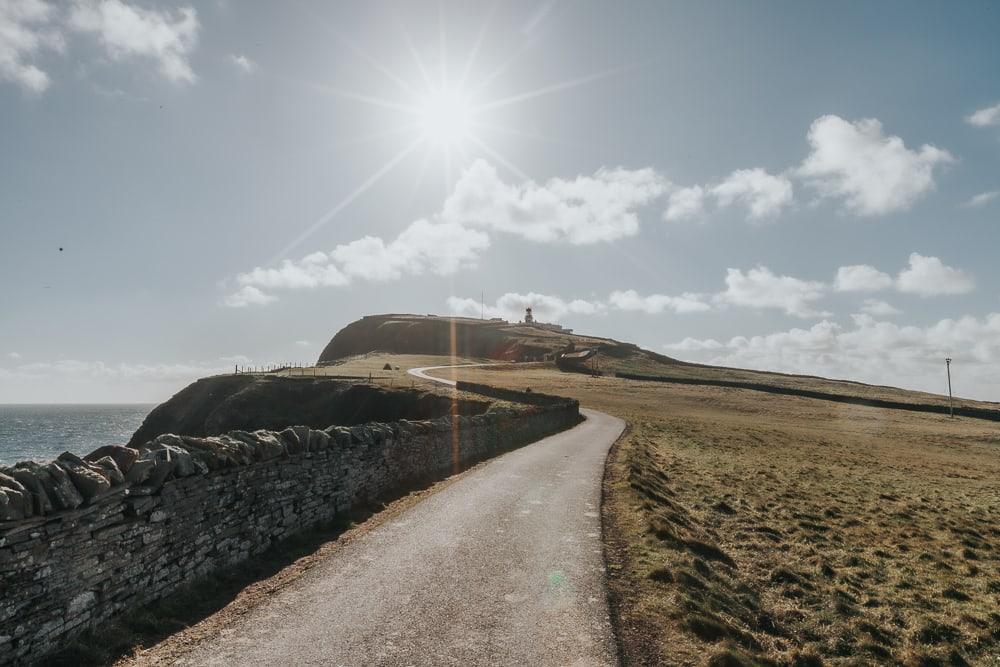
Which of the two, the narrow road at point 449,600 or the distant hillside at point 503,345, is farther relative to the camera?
the distant hillside at point 503,345

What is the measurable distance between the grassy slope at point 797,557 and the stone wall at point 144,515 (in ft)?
21.5

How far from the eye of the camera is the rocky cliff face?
2078 inches

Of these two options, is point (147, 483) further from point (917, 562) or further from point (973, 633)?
point (917, 562)

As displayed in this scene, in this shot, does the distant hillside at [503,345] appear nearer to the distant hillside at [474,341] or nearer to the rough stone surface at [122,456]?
the distant hillside at [474,341]

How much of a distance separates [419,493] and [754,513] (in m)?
9.86

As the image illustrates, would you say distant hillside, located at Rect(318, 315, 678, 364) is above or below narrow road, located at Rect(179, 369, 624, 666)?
above

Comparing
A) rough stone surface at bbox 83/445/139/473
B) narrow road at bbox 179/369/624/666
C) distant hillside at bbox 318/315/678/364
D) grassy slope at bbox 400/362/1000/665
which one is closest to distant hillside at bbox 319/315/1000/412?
distant hillside at bbox 318/315/678/364

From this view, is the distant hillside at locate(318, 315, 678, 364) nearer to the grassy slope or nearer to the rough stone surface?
the grassy slope

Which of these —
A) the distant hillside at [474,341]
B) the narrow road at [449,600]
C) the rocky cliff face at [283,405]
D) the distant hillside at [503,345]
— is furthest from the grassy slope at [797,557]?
the distant hillside at [474,341]

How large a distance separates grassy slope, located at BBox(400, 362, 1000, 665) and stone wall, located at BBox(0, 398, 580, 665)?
6547mm

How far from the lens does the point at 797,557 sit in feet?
41.9

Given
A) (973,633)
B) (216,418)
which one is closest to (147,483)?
(973,633)

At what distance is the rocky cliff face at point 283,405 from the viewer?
173ft

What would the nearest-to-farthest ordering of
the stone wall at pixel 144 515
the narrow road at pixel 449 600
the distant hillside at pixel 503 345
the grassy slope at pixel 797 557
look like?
the stone wall at pixel 144 515
the narrow road at pixel 449 600
the grassy slope at pixel 797 557
the distant hillside at pixel 503 345
